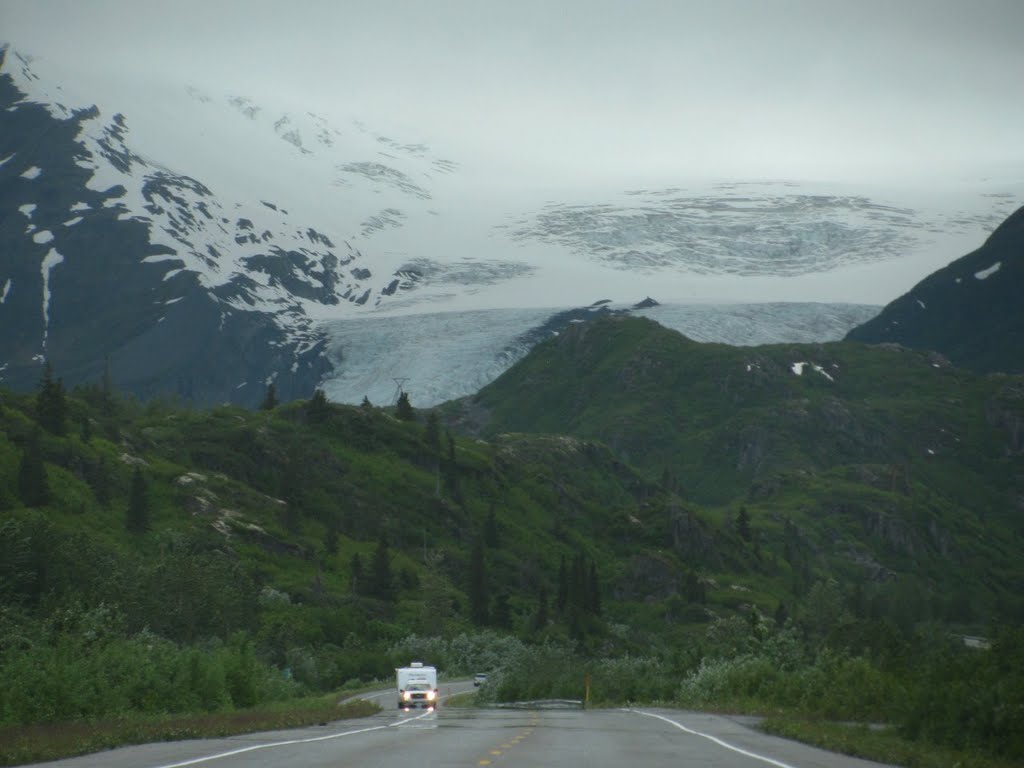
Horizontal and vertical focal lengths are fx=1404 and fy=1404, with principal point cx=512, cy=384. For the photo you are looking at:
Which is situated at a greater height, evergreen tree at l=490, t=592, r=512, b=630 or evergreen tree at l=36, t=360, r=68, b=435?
evergreen tree at l=36, t=360, r=68, b=435

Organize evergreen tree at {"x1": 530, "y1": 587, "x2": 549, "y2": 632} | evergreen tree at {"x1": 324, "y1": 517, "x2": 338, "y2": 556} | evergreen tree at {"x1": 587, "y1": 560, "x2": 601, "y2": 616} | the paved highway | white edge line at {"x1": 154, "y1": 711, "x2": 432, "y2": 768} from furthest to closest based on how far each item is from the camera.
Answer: evergreen tree at {"x1": 324, "y1": 517, "x2": 338, "y2": 556} < evergreen tree at {"x1": 587, "y1": 560, "x2": 601, "y2": 616} < evergreen tree at {"x1": 530, "y1": 587, "x2": 549, "y2": 632} < the paved highway < white edge line at {"x1": 154, "y1": 711, "x2": 432, "y2": 768}

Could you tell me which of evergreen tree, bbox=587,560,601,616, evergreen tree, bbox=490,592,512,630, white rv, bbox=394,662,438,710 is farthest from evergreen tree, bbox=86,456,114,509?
white rv, bbox=394,662,438,710

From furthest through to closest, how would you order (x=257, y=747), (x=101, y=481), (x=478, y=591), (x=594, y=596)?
1. (x=594, y=596)
2. (x=478, y=591)
3. (x=101, y=481)
4. (x=257, y=747)

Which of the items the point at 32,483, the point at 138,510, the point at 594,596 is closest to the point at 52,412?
the point at 138,510

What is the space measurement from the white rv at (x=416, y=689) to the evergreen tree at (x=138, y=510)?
7647cm

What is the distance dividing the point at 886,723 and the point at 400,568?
13289 cm

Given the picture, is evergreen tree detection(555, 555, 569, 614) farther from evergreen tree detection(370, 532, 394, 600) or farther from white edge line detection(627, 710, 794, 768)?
white edge line detection(627, 710, 794, 768)

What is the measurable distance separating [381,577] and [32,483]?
40.8 m

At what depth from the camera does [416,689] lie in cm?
7544

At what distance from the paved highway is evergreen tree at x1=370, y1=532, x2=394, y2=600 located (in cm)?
11815

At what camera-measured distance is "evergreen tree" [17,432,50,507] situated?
140000mm

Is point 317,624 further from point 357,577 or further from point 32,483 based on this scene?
point 32,483

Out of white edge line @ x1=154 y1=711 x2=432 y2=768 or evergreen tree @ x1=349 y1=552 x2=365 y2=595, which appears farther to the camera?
evergreen tree @ x1=349 y1=552 x2=365 y2=595

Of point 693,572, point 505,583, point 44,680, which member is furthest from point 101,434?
point 44,680
